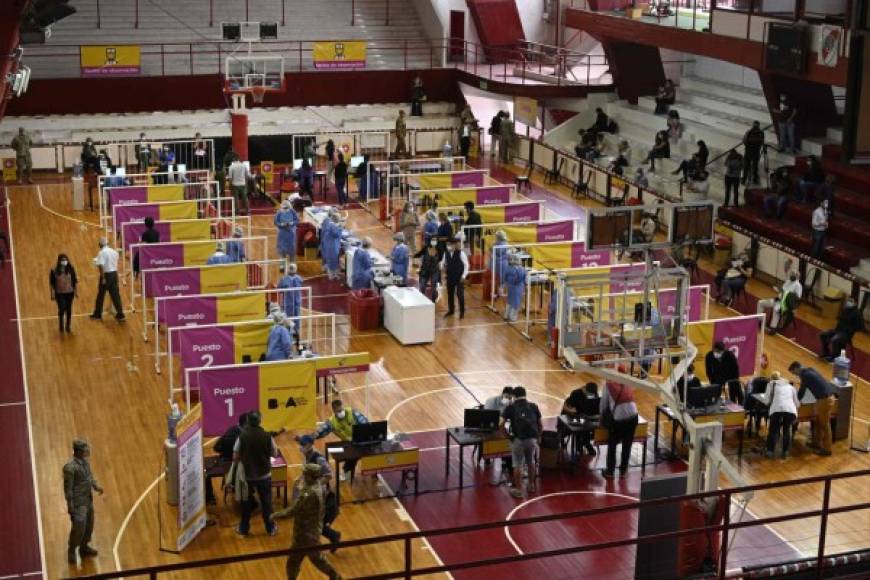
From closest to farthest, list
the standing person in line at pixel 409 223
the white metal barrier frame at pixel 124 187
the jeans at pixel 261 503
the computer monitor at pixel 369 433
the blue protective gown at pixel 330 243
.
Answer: the jeans at pixel 261 503
the computer monitor at pixel 369 433
the blue protective gown at pixel 330 243
the standing person in line at pixel 409 223
the white metal barrier frame at pixel 124 187

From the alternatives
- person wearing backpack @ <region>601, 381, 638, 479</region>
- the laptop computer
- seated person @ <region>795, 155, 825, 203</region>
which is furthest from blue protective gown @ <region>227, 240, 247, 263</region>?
seated person @ <region>795, 155, 825, 203</region>

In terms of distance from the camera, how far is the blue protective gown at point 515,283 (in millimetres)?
27375

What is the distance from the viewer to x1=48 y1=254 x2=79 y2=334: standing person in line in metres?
26.1

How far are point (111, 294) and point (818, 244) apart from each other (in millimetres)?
15509

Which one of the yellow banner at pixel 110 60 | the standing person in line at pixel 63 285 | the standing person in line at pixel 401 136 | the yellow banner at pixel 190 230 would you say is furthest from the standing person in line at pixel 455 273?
the yellow banner at pixel 110 60

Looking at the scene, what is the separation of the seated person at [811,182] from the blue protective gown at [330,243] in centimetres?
1151

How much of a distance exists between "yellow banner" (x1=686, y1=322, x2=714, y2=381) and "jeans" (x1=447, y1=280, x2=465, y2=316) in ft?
21.7

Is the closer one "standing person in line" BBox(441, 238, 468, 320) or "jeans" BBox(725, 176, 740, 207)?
"standing person in line" BBox(441, 238, 468, 320)

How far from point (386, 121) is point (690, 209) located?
103 feet

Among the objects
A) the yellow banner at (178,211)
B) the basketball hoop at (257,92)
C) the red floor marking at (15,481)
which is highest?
the basketball hoop at (257,92)

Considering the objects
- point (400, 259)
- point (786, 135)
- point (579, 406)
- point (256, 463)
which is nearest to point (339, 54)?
point (786, 135)

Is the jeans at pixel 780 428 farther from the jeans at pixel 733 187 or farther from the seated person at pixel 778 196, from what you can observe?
the jeans at pixel 733 187

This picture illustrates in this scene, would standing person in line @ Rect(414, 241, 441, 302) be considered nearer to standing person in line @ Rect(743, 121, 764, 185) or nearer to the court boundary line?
the court boundary line

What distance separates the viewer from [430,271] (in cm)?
2859
